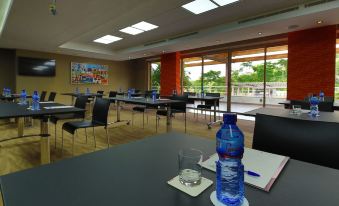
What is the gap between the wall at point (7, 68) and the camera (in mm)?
8133

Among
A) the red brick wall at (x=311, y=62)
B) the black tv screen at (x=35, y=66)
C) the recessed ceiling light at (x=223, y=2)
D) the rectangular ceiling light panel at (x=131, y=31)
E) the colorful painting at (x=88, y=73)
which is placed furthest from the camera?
the colorful painting at (x=88, y=73)

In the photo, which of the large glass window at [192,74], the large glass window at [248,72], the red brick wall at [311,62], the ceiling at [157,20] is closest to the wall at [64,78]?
the ceiling at [157,20]

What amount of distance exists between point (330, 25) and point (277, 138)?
537 centimetres

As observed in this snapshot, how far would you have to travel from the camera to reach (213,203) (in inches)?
23.0

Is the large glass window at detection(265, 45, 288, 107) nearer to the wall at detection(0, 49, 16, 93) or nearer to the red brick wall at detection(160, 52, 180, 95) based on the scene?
the red brick wall at detection(160, 52, 180, 95)

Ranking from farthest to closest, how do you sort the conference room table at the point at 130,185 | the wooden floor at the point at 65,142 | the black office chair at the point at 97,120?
the black office chair at the point at 97,120
the wooden floor at the point at 65,142
the conference room table at the point at 130,185

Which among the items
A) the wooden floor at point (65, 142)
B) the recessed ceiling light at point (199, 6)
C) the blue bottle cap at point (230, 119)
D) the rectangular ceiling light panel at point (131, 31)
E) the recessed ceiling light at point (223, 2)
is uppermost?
the rectangular ceiling light panel at point (131, 31)

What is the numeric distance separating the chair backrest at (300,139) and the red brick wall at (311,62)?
511 centimetres

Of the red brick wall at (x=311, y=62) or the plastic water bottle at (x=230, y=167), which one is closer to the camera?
the plastic water bottle at (x=230, y=167)

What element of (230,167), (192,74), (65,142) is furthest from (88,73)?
(230,167)

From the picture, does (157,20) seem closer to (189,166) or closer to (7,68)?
(189,166)

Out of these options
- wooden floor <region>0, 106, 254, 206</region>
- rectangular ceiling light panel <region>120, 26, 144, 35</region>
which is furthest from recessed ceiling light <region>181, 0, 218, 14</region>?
wooden floor <region>0, 106, 254, 206</region>

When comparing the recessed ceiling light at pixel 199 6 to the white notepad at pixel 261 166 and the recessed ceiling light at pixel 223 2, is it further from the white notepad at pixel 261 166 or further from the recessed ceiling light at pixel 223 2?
the white notepad at pixel 261 166

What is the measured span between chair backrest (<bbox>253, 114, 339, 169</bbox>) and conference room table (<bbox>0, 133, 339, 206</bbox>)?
10.1 inches
